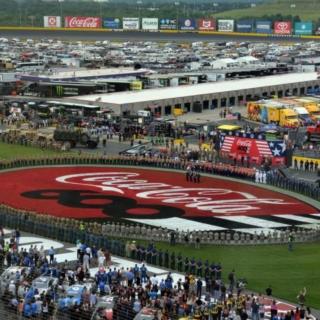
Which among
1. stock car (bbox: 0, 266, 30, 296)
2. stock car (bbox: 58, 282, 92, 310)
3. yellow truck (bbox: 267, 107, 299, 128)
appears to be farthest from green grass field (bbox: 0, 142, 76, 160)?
stock car (bbox: 58, 282, 92, 310)

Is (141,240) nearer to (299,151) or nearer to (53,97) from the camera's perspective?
(299,151)

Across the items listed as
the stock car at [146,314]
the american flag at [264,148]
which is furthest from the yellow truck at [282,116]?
the stock car at [146,314]

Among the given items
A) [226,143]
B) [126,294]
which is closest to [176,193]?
[226,143]

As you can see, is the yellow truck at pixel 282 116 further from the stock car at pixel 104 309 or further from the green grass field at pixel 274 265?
the stock car at pixel 104 309

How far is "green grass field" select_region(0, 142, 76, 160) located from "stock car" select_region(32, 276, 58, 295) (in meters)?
33.2

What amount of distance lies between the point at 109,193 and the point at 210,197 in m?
5.63

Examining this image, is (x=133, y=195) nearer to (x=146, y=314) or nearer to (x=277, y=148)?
(x=277, y=148)

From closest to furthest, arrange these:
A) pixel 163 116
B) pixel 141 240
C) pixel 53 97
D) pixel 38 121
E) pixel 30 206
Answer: pixel 141 240, pixel 30 206, pixel 38 121, pixel 163 116, pixel 53 97

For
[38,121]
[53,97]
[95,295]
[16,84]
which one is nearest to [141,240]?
[95,295]

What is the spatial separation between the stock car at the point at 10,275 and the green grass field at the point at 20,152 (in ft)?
104

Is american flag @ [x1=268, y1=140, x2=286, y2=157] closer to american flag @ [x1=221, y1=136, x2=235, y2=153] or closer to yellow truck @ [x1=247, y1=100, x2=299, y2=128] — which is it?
american flag @ [x1=221, y1=136, x2=235, y2=153]

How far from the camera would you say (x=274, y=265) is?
135ft

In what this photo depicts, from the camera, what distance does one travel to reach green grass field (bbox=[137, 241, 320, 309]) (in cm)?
3756

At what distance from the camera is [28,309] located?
31359 mm
